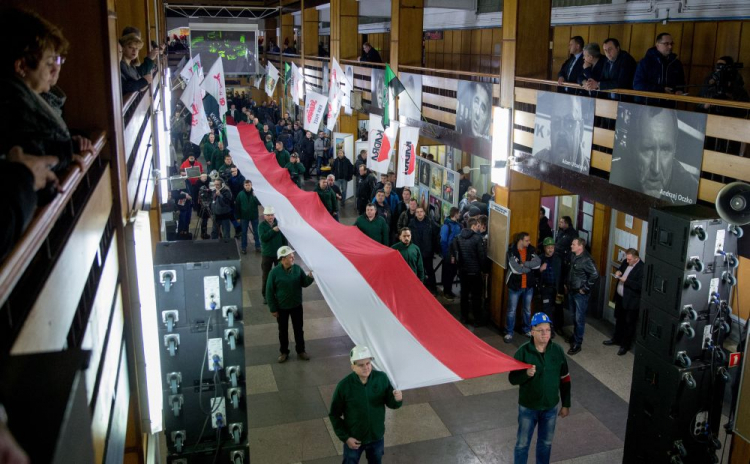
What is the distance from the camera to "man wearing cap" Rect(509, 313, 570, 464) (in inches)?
313

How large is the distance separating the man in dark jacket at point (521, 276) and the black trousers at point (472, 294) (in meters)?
0.78

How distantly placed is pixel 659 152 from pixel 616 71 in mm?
1900

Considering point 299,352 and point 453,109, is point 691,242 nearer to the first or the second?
point 299,352

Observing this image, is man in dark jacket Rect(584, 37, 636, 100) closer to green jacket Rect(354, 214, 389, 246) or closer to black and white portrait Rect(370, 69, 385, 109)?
green jacket Rect(354, 214, 389, 246)

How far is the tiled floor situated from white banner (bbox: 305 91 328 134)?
10.1 meters

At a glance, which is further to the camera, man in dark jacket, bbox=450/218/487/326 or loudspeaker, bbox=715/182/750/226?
man in dark jacket, bbox=450/218/487/326

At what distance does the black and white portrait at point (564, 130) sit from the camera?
35.7ft

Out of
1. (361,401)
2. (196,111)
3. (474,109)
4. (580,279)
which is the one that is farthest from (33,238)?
(196,111)

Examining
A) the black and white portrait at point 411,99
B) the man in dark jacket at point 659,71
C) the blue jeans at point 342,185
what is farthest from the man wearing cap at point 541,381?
the blue jeans at point 342,185

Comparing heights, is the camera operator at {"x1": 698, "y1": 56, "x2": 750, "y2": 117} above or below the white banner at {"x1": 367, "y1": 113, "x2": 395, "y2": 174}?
above

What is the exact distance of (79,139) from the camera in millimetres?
3914

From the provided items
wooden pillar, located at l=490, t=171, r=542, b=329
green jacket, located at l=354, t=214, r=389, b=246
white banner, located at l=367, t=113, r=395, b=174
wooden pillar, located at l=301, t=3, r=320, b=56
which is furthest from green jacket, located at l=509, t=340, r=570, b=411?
wooden pillar, located at l=301, t=3, r=320, b=56

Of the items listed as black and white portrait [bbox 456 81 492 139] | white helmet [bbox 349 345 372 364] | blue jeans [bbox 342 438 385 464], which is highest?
black and white portrait [bbox 456 81 492 139]

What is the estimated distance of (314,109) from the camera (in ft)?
71.7
